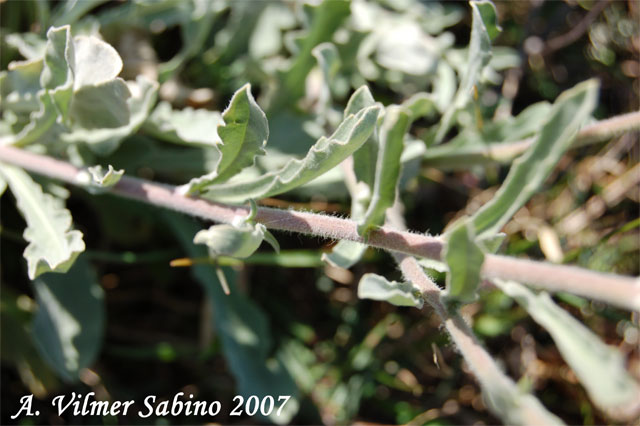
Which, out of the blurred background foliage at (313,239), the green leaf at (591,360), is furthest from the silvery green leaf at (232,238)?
the blurred background foliage at (313,239)

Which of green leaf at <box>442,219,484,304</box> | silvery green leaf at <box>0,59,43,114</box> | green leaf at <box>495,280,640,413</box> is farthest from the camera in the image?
silvery green leaf at <box>0,59,43,114</box>

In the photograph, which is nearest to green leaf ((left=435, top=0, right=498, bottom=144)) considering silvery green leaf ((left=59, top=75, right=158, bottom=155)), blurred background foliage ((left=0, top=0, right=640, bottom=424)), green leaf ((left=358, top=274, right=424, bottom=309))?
blurred background foliage ((left=0, top=0, right=640, bottom=424))

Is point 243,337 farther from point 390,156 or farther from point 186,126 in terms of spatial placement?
point 390,156

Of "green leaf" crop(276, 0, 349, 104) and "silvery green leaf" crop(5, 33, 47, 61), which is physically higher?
"silvery green leaf" crop(5, 33, 47, 61)

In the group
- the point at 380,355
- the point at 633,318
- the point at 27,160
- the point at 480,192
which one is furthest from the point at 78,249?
the point at 633,318

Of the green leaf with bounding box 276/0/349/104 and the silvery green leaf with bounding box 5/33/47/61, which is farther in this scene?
the green leaf with bounding box 276/0/349/104

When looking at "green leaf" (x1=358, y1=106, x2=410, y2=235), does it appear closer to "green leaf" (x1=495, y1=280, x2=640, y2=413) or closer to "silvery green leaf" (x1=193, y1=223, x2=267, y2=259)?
"silvery green leaf" (x1=193, y1=223, x2=267, y2=259)

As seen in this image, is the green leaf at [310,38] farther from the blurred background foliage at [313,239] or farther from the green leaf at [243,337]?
the green leaf at [243,337]

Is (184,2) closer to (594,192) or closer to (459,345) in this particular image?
(459,345)
